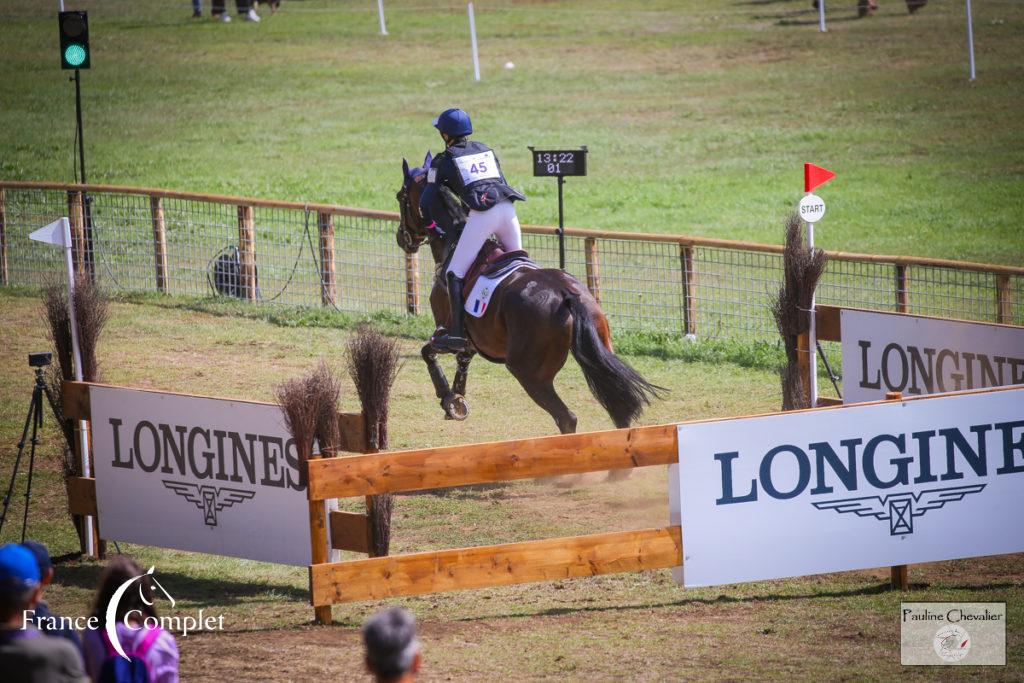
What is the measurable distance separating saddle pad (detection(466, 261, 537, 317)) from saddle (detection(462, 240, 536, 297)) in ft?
0.04

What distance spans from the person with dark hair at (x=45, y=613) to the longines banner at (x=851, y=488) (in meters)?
3.93

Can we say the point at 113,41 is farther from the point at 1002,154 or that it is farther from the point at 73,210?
the point at 1002,154

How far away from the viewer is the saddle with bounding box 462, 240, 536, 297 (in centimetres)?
1169

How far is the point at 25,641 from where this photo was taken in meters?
4.72

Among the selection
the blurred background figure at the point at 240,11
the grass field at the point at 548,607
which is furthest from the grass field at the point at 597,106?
the grass field at the point at 548,607

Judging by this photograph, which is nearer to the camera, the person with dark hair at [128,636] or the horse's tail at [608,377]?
the person with dark hair at [128,636]

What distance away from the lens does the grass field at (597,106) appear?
2458cm

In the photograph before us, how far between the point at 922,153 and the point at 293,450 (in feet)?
71.4

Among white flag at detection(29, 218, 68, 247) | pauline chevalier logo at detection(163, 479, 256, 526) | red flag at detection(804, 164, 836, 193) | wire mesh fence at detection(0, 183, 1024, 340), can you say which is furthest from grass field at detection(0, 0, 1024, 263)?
pauline chevalier logo at detection(163, 479, 256, 526)

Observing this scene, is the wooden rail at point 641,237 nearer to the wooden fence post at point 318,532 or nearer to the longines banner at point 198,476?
the longines banner at point 198,476

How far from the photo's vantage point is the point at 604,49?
117ft

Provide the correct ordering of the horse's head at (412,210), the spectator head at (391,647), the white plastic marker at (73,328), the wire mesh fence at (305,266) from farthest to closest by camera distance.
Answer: the wire mesh fence at (305,266) → the horse's head at (412,210) → the white plastic marker at (73,328) → the spectator head at (391,647)

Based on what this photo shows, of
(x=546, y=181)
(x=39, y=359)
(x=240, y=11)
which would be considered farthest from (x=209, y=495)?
(x=240, y=11)

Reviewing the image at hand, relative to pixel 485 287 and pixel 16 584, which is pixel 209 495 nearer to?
pixel 485 287
